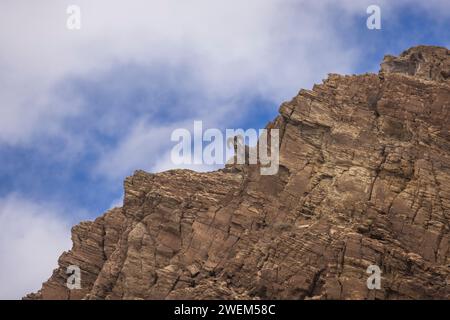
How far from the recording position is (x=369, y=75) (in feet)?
653

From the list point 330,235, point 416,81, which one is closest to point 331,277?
point 330,235

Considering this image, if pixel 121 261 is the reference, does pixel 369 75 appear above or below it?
above

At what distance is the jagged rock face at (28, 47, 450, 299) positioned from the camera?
179500 millimetres

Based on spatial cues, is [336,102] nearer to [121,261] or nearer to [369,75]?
[369,75]

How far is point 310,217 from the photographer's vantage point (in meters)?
187

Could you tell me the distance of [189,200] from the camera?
630 feet

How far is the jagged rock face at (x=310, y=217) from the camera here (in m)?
180

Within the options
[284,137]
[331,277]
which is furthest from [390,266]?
[284,137]
